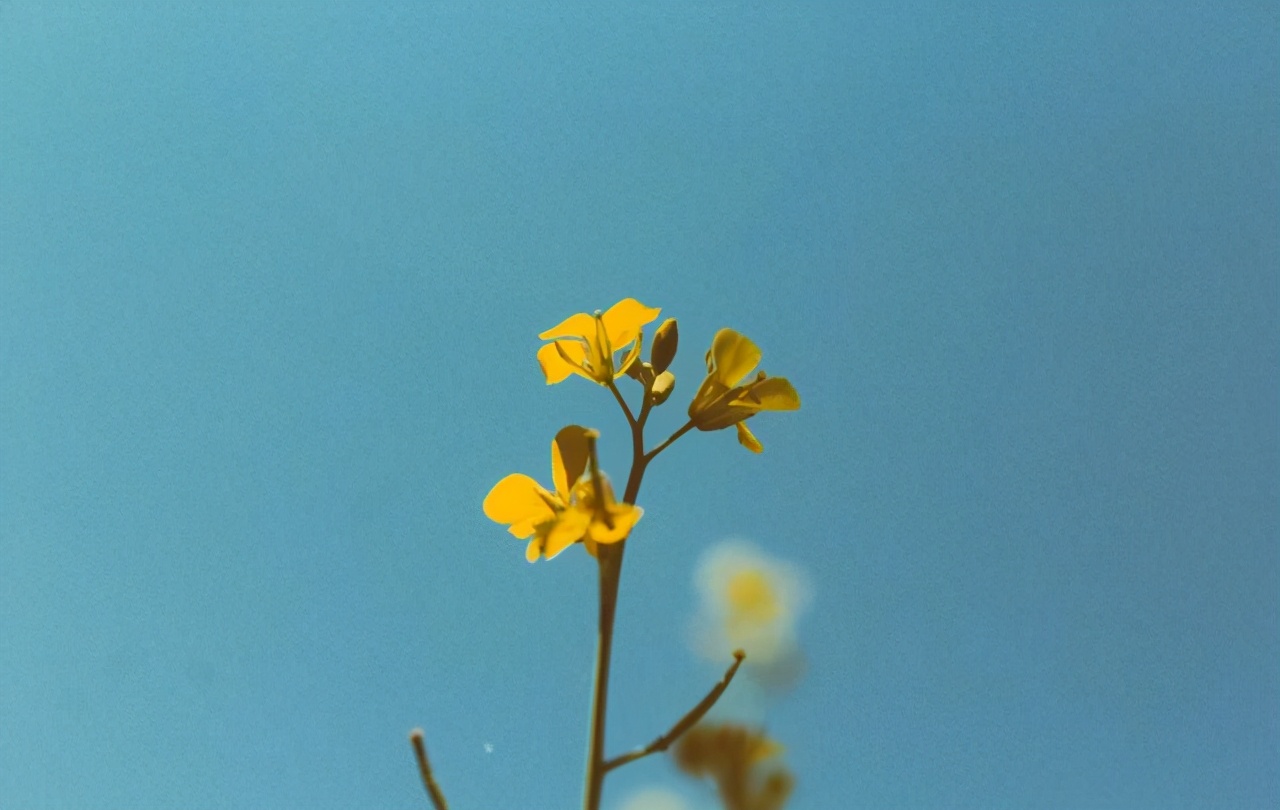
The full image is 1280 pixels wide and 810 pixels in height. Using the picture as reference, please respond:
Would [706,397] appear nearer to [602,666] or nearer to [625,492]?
[625,492]

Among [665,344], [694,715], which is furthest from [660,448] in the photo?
[694,715]

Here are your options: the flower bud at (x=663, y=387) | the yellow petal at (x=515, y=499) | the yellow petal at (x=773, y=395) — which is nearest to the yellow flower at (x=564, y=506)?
the yellow petal at (x=515, y=499)

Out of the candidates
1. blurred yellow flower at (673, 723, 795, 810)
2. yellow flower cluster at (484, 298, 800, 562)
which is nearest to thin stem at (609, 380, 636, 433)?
yellow flower cluster at (484, 298, 800, 562)

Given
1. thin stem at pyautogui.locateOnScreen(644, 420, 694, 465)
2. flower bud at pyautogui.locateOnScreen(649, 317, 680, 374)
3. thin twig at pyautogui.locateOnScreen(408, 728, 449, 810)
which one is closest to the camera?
thin twig at pyautogui.locateOnScreen(408, 728, 449, 810)

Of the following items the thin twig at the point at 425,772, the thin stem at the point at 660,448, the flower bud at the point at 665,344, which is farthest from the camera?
the flower bud at the point at 665,344

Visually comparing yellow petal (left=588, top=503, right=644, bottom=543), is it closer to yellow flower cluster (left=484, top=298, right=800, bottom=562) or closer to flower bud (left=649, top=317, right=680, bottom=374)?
yellow flower cluster (left=484, top=298, right=800, bottom=562)

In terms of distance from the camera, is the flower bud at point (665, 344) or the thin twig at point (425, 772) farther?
the flower bud at point (665, 344)

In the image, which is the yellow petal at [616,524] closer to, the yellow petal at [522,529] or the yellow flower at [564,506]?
the yellow flower at [564,506]
